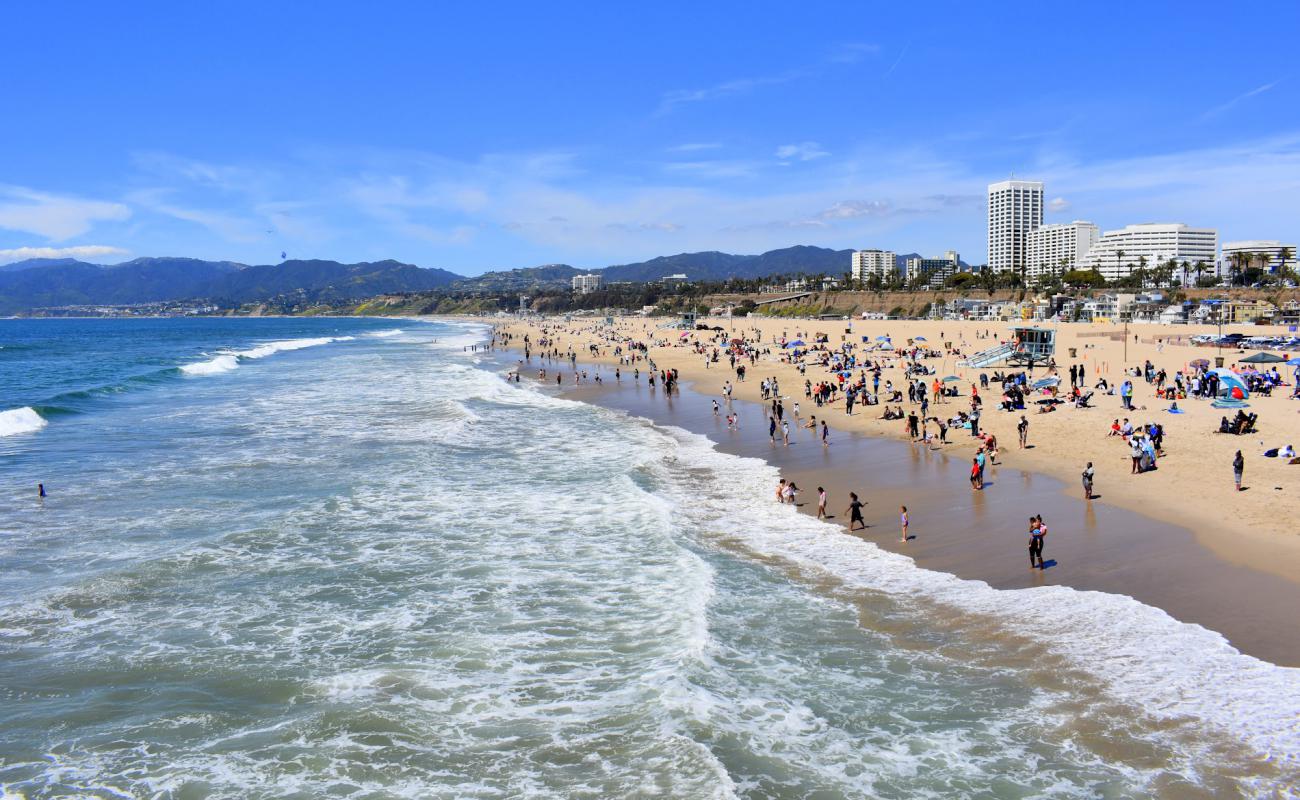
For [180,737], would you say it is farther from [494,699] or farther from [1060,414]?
[1060,414]

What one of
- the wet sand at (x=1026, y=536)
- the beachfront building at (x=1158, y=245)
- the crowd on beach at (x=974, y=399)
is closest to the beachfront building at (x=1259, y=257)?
the beachfront building at (x=1158, y=245)

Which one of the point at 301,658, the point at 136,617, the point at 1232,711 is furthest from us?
the point at 136,617

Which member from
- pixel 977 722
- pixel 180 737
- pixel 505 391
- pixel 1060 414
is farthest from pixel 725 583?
pixel 505 391

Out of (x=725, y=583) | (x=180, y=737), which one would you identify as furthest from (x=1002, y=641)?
(x=180, y=737)

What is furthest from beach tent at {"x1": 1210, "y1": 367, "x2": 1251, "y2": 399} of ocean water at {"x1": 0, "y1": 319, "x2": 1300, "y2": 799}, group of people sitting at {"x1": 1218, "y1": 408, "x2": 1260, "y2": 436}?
ocean water at {"x1": 0, "y1": 319, "x2": 1300, "y2": 799}

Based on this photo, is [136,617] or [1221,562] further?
[1221,562]

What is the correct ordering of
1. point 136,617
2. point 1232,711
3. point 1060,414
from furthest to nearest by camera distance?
point 1060,414 < point 136,617 < point 1232,711
